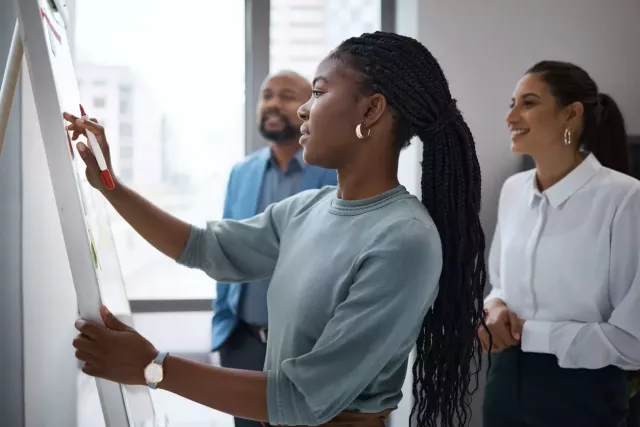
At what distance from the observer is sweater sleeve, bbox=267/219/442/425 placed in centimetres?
86

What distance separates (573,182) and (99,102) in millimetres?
2130

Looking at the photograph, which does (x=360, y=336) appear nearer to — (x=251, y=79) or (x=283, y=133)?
(x=283, y=133)

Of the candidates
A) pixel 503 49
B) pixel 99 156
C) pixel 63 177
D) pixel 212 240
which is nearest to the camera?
pixel 63 177

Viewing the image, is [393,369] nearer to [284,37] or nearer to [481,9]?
[481,9]

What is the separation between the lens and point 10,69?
90cm

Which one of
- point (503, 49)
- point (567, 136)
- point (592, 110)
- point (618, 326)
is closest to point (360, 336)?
point (618, 326)

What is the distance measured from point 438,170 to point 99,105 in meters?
2.24

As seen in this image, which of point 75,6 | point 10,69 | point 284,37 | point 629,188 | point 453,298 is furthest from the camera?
point 284,37

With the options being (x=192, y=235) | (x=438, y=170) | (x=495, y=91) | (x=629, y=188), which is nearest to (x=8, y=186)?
(x=192, y=235)

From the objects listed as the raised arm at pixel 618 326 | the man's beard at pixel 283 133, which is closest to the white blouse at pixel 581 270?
the raised arm at pixel 618 326

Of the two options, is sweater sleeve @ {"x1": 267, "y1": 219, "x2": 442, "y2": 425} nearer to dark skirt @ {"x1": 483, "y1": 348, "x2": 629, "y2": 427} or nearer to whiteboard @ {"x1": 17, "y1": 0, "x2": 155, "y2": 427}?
whiteboard @ {"x1": 17, "y1": 0, "x2": 155, "y2": 427}

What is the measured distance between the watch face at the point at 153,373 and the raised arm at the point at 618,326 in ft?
3.92

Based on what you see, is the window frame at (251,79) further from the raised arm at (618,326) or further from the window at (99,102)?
the raised arm at (618,326)

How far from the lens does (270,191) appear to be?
218cm
